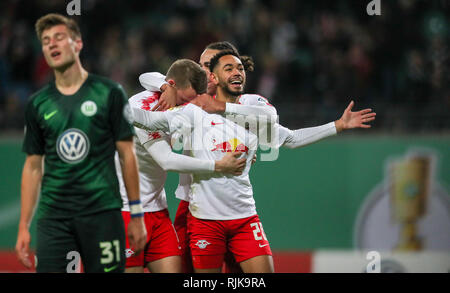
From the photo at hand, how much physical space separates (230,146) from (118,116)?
1158 millimetres

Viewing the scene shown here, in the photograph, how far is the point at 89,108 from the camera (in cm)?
342

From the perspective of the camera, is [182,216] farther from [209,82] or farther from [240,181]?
[209,82]

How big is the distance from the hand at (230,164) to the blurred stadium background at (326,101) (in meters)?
3.39

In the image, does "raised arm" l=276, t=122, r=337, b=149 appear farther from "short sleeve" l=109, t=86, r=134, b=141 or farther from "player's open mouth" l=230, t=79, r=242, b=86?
"short sleeve" l=109, t=86, r=134, b=141

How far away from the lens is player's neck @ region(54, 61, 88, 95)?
345cm

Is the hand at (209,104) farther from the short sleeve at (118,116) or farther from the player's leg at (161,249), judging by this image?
the short sleeve at (118,116)

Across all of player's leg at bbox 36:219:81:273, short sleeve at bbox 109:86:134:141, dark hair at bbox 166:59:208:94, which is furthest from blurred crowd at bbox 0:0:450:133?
player's leg at bbox 36:219:81:273

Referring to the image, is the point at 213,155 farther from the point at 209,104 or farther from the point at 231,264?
the point at 231,264

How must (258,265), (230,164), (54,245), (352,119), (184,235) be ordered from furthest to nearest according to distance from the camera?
(184,235), (352,119), (258,265), (230,164), (54,245)

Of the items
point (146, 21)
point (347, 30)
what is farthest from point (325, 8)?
point (146, 21)

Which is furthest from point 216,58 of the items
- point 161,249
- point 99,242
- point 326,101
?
point 326,101

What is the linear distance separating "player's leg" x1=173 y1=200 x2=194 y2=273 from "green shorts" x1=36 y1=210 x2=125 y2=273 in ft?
4.79

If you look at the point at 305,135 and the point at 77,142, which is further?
the point at 305,135
